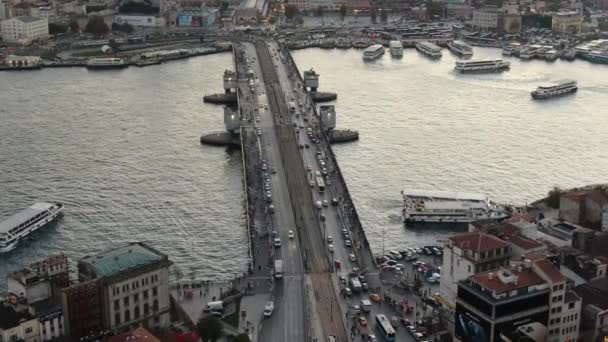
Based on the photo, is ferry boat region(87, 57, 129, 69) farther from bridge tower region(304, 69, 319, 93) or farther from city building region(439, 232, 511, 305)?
city building region(439, 232, 511, 305)

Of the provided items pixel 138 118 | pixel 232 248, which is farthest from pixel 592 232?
pixel 138 118

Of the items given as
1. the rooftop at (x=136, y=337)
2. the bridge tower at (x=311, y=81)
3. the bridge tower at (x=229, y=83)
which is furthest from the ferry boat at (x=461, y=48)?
the rooftop at (x=136, y=337)

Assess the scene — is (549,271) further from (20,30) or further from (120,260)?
(20,30)

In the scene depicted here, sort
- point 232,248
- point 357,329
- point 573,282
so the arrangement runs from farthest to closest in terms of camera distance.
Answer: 1. point 232,248
2. point 573,282
3. point 357,329

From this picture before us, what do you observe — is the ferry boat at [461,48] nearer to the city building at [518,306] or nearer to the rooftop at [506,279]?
the city building at [518,306]

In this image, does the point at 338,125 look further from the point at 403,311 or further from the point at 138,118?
the point at 403,311

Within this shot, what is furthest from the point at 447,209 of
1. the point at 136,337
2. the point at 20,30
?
the point at 20,30
